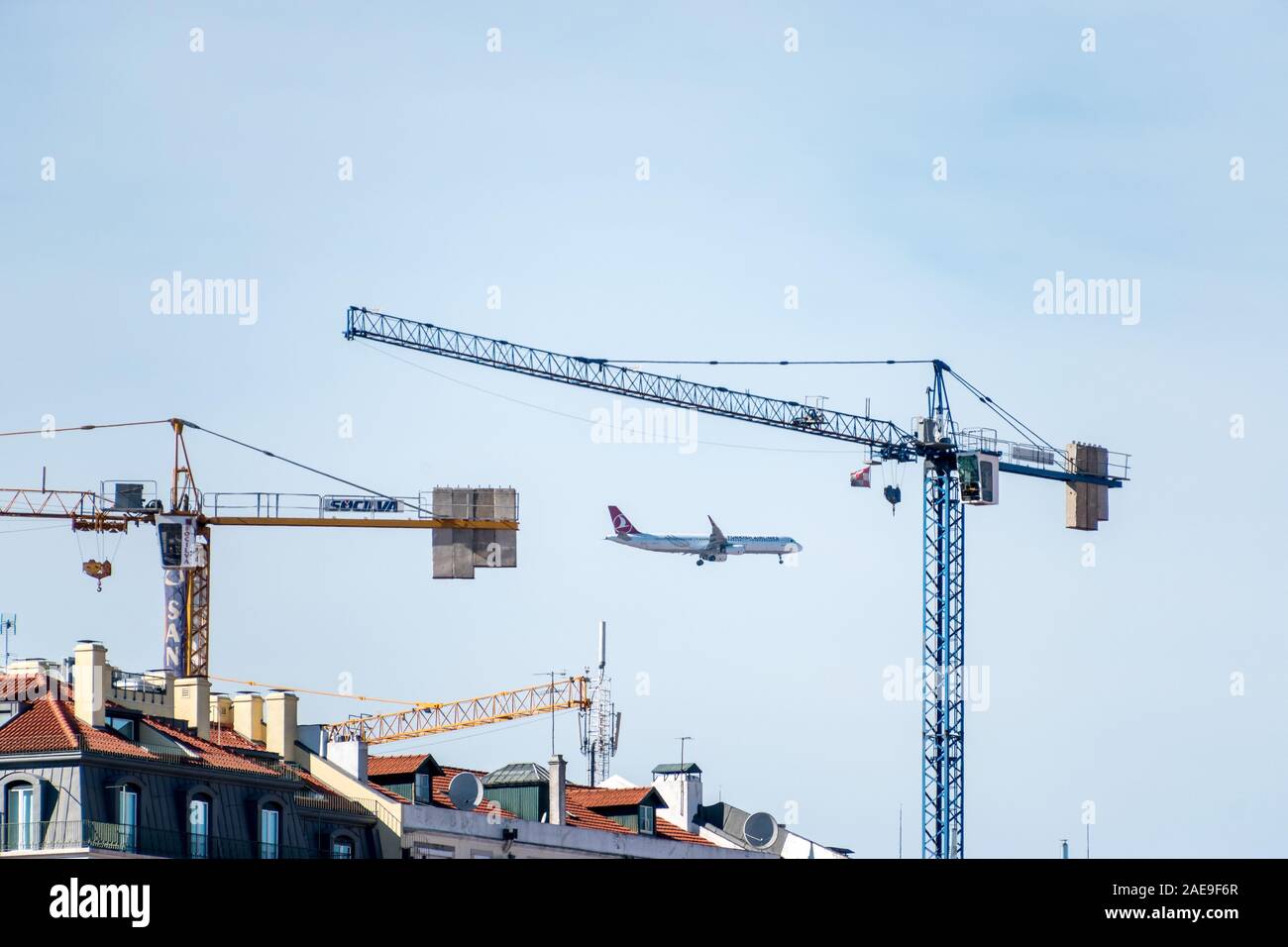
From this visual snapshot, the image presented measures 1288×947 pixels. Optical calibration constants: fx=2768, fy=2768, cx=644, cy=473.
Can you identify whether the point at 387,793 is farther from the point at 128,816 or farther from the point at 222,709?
the point at 128,816

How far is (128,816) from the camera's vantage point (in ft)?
338

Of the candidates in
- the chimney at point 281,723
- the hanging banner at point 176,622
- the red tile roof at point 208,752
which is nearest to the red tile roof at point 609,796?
the chimney at point 281,723

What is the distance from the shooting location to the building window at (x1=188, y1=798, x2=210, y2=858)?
10607cm

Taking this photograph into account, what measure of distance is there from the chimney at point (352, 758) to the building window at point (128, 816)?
55.6 ft

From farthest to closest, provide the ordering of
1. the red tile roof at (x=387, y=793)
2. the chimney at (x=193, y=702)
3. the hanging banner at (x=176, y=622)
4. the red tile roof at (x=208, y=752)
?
the hanging banner at (x=176, y=622), the red tile roof at (x=387, y=793), the chimney at (x=193, y=702), the red tile roof at (x=208, y=752)

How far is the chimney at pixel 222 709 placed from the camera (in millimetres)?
120688

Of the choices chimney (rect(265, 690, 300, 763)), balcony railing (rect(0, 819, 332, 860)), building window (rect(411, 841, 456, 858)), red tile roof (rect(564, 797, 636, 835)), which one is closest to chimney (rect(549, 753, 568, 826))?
red tile roof (rect(564, 797, 636, 835))

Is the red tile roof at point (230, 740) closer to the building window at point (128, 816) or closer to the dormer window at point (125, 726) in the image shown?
the dormer window at point (125, 726)

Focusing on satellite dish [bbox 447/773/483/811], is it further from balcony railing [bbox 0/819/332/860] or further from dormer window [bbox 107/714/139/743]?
dormer window [bbox 107/714/139/743]

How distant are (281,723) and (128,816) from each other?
55.9ft

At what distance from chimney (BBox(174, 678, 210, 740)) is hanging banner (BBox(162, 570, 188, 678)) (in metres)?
52.0
